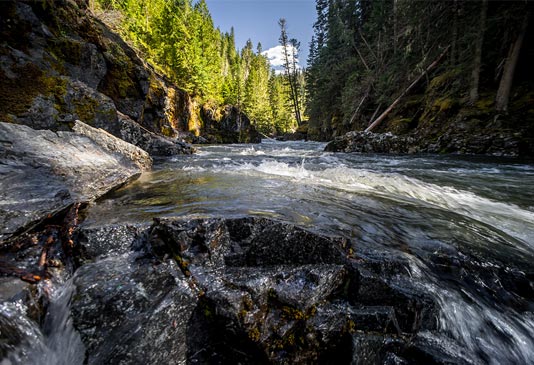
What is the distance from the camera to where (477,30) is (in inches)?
386

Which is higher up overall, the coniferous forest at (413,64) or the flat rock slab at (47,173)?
the coniferous forest at (413,64)

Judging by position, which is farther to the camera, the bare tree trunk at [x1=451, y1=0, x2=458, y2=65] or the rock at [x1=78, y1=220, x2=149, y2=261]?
the bare tree trunk at [x1=451, y1=0, x2=458, y2=65]

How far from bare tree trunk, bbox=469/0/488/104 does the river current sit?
Result: 6.37 meters

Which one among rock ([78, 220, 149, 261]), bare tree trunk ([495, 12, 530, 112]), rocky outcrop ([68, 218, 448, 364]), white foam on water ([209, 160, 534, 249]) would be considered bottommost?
white foam on water ([209, 160, 534, 249])

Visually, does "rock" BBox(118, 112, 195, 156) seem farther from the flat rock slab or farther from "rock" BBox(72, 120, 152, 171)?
the flat rock slab

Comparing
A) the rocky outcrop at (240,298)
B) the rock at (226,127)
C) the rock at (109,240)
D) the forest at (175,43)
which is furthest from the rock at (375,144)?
the rock at (226,127)

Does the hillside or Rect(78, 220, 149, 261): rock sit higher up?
the hillside

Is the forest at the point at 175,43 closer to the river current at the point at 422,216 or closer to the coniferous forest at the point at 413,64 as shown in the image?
the coniferous forest at the point at 413,64

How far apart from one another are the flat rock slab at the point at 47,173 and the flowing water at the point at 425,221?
329mm

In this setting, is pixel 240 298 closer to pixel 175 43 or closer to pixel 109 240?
pixel 109 240

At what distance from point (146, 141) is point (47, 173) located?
22.5ft

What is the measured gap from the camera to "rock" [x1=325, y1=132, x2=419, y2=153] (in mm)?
11578

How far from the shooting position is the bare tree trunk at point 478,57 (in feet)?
30.5

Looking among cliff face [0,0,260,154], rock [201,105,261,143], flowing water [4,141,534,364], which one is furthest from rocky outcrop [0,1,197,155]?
rock [201,105,261,143]
